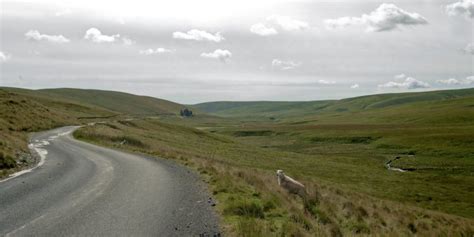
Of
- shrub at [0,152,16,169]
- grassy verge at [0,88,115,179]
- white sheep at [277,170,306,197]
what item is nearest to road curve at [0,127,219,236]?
shrub at [0,152,16,169]

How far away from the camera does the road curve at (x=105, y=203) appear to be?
11.9 m

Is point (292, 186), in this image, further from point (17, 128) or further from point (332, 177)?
point (17, 128)

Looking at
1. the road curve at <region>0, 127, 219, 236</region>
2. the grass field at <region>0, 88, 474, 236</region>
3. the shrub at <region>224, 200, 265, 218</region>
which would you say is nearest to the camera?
the road curve at <region>0, 127, 219, 236</region>

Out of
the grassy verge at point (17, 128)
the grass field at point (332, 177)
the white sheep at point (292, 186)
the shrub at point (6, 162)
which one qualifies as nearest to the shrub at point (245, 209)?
the grass field at point (332, 177)

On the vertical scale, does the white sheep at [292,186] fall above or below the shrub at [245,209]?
below

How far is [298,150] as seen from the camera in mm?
88625

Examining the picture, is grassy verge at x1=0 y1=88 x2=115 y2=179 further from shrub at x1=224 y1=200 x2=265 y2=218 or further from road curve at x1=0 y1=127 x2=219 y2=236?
shrub at x1=224 y1=200 x2=265 y2=218

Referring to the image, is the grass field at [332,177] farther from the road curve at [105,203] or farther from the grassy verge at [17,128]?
the road curve at [105,203]

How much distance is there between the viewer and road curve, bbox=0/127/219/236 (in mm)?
11914

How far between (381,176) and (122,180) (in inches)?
1534

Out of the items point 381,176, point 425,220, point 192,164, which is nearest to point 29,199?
point 192,164

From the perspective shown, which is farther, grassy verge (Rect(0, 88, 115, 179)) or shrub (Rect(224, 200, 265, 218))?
grassy verge (Rect(0, 88, 115, 179))

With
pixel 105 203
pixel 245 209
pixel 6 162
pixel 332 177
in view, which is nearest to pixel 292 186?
pixel 245 209

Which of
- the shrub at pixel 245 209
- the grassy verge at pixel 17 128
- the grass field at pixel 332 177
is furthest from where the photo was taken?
the grassy verge at pixel 17 128
